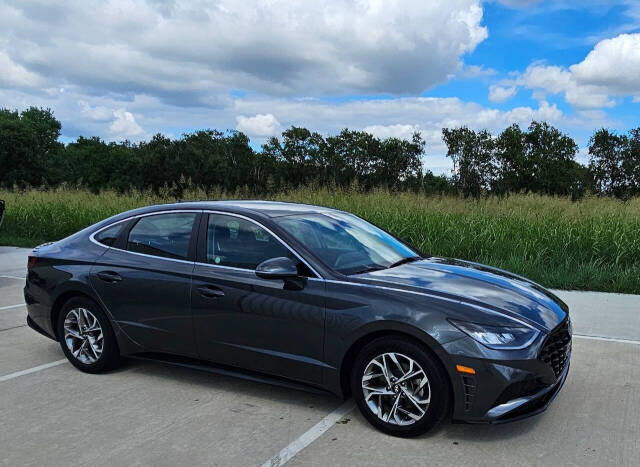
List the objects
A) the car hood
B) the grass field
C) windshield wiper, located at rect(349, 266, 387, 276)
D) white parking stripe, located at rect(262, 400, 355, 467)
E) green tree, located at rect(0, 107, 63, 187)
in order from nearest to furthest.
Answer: white parking stripe, located at rect(262, 400, 355, 467), the car hood, windshield wiper, located at rect(349, 266, 387, 276), the grass field, green tree, located at rect(0, 107, 63, 187)

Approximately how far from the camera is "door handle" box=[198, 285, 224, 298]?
4.47 meters

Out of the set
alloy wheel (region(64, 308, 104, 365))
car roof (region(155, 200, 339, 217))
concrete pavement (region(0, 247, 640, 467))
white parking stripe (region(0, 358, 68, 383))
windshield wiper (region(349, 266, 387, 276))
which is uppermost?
car roof (region(155, 200, 339, 217))

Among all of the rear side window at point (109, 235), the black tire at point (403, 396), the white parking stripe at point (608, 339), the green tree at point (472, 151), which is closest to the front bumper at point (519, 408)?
the black tire at point (403, 396)

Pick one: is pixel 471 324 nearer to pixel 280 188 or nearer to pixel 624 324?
pixel 624 324

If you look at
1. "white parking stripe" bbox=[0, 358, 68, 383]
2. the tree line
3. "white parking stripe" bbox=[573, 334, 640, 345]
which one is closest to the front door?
"white parking stripe" bbox=[0, 358, 68, 383]

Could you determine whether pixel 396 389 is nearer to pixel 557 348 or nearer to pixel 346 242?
pixel 557 348

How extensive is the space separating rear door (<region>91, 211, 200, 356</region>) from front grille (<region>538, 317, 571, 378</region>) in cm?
255

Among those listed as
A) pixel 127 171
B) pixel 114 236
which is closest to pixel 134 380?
pixel 114 236

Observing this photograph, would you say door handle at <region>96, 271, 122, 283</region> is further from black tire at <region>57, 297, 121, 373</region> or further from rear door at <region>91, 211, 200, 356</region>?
black tire at <region>57, 297, 121, 373</region>

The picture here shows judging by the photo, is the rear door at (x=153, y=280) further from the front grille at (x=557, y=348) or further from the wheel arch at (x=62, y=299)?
the front grille at (x=557, y=348)

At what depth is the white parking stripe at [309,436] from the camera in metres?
3.54

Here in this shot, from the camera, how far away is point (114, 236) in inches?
209

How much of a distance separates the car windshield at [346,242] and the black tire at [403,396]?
64 cm

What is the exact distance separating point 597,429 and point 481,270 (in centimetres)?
140
